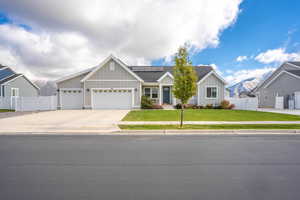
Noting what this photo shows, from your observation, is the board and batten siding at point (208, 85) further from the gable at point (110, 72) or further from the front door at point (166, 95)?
the gable at point (110, 72)

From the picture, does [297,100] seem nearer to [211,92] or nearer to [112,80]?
[211,92]

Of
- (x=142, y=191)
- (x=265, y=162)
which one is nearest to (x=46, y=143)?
(x=142, y=191)

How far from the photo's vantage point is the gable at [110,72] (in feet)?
57.6

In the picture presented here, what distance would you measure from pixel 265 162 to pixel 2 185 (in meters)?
6.41

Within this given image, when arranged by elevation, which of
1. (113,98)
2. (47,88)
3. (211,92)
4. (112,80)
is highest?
(47,88)

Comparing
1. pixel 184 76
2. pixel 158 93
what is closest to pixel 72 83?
pixel 158 93

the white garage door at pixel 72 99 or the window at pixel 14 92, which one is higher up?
the window at pixel 14 92

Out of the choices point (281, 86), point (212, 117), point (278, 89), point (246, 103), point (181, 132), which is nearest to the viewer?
point (181, 132)

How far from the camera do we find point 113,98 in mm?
17859

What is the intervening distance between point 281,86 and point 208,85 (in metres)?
11.7

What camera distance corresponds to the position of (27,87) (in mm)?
25250

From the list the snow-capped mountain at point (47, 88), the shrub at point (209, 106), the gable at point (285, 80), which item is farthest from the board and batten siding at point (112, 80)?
the snow-capped mountain at point (47, 88)

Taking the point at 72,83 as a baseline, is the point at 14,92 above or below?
below

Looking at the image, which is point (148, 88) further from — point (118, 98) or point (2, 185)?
point (2, 185)
